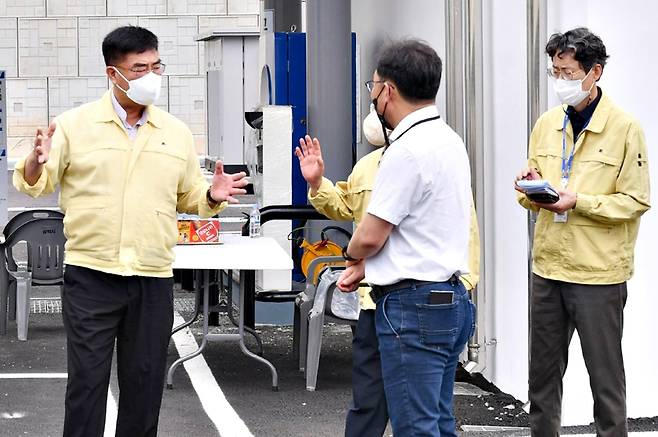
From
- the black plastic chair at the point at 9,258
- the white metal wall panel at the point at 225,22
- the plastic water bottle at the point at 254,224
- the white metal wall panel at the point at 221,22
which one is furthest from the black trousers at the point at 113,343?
the white metal wall panel at the point at 225,22

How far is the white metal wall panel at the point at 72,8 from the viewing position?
27281 mm

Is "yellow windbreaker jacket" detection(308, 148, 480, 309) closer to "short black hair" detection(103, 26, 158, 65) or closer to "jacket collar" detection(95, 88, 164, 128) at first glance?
"jacket collar" detection(95, 88, 164, 128)

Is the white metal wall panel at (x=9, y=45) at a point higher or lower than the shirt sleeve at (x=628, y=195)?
higher

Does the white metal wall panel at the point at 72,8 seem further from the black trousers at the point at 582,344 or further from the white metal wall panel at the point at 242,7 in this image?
the black trousers at the point at 582,344

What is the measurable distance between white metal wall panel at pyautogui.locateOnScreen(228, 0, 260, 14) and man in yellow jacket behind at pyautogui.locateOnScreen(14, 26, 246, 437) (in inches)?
891

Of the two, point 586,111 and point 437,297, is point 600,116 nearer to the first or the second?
point 586,111

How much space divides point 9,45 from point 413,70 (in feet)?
79.9

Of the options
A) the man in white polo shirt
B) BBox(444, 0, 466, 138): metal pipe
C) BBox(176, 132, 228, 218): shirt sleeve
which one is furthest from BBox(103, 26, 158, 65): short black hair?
BBox(444, 0, 466, 138): metal pipe

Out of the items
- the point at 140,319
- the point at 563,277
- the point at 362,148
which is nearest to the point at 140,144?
the point at 140,319

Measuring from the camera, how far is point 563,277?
17.8 ft

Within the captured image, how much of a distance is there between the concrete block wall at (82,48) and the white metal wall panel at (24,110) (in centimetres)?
2

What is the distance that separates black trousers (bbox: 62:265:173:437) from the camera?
16.7 feet

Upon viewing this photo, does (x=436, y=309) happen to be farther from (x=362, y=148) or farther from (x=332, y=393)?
(x=362, y=148)

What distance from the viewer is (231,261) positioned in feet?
25.5
